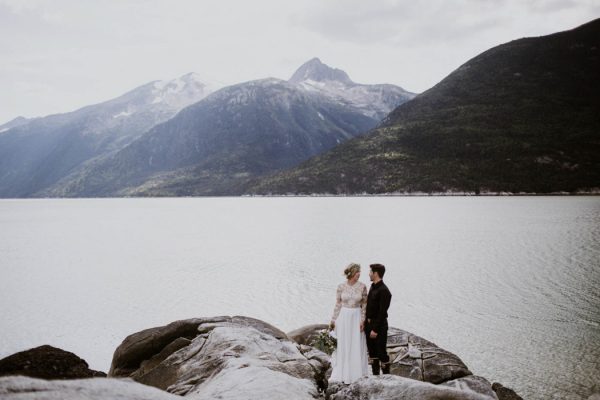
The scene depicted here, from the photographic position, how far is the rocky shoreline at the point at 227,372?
21.9 feet

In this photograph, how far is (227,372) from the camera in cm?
1061

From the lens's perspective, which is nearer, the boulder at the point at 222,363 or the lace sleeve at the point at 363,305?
the boulder at the point at 222,363

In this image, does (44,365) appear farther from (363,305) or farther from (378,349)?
(378,349)

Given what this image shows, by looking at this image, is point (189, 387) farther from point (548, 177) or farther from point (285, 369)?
point (548, 177)

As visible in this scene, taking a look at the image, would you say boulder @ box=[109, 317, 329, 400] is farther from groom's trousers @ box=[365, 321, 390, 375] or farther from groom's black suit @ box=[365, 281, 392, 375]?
groom's black suit @ box=[365, 281, 392, 375]

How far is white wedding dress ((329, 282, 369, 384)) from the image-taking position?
11.3 metres

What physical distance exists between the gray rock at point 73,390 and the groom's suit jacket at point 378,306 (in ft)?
19.5

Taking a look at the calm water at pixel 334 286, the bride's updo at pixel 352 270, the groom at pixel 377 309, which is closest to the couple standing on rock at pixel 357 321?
the groom at pixel 377 309

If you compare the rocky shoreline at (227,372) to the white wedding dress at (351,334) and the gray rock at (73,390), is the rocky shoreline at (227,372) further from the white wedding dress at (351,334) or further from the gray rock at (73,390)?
the white wedding dress at (351,334)

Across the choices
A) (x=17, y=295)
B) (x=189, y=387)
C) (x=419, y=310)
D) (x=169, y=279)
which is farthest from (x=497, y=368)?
(x=17, y=295)

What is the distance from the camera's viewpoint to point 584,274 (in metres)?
36.8

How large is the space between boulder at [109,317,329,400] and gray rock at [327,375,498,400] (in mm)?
837

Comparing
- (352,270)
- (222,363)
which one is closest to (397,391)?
(352,270)

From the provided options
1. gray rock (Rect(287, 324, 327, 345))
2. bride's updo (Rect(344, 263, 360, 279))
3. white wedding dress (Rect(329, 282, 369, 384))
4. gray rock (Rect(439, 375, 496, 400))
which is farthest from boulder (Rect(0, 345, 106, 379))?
gray rock (Rect(287, 324, 327, 345))
